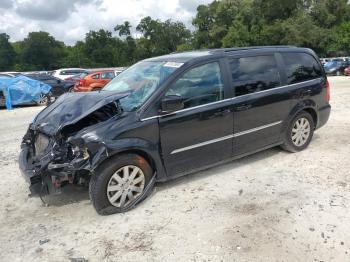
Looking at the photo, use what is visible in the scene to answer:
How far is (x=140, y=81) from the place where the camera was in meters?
4.97

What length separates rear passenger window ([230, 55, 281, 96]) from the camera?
511cm

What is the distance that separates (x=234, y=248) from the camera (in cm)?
352

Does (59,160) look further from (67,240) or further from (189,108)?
(189,108)

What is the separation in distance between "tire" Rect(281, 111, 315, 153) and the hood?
9.50 ft

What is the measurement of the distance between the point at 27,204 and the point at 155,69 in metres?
2.41

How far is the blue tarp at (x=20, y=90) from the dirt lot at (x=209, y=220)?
10754mm

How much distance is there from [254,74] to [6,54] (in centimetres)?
8752

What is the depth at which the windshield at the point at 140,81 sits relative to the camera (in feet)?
14.9

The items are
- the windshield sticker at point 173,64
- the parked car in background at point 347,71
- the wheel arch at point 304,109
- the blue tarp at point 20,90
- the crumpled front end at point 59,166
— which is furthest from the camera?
the parked car in background at point 347,71

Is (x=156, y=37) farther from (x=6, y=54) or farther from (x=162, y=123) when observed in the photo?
(x=162, y=123)

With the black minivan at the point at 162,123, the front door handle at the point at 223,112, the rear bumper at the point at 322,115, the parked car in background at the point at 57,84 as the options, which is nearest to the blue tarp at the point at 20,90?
the parked car in background at the point at 57,84

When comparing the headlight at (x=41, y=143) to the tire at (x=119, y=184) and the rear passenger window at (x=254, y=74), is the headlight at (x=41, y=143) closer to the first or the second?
the tire at (x=119, y=184)

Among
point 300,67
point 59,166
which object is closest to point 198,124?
point 59,166

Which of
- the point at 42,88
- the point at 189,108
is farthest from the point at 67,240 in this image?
the point at 42,88
